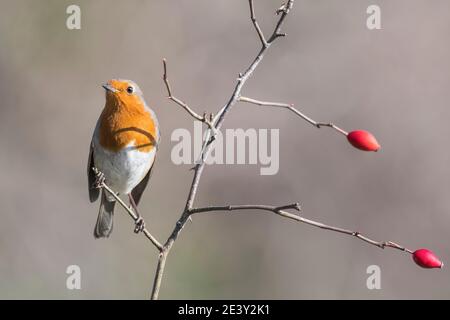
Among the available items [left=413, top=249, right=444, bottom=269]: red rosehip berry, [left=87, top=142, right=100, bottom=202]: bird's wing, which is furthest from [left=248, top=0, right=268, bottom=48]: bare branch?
[left=87, top=142, right=100, bottom=202]: bird's wing

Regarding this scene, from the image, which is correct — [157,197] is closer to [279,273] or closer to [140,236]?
[140,236]

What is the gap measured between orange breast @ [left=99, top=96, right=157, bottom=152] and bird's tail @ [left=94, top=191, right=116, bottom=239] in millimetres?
685

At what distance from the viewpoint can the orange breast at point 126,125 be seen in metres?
4.12

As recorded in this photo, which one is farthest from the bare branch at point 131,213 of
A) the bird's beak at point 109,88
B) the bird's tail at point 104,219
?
the bird's tail at point 104,219

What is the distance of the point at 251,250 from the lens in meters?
6.40

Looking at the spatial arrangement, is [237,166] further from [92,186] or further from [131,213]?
[131,213]

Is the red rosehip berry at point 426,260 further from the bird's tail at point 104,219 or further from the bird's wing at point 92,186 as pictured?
the bird's tail at point 104,219

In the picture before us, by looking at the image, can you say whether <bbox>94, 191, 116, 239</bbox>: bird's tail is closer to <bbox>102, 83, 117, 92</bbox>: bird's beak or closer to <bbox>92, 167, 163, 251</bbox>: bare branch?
<bbox>102, 83, 117, 92</bbox>: bird's beak

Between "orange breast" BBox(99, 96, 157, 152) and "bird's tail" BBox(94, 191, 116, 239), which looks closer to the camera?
"orange breast" BBox(99, 96, 157, 152)

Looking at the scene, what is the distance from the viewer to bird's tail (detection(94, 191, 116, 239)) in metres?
4.71

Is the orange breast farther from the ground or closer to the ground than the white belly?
farther from the ground

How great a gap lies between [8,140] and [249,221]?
2.13m

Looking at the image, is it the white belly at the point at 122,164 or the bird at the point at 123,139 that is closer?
the bird at the point at 123,139

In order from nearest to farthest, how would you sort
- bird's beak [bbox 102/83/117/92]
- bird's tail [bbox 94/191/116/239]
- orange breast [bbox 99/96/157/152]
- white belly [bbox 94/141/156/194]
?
bird's beak [bbox 102/83/117/92] → orange breast [bbox 99/96/157/152] → white belly [bbox 94/141/156/194] → bird's tail [bbox 94/191/116/239]
